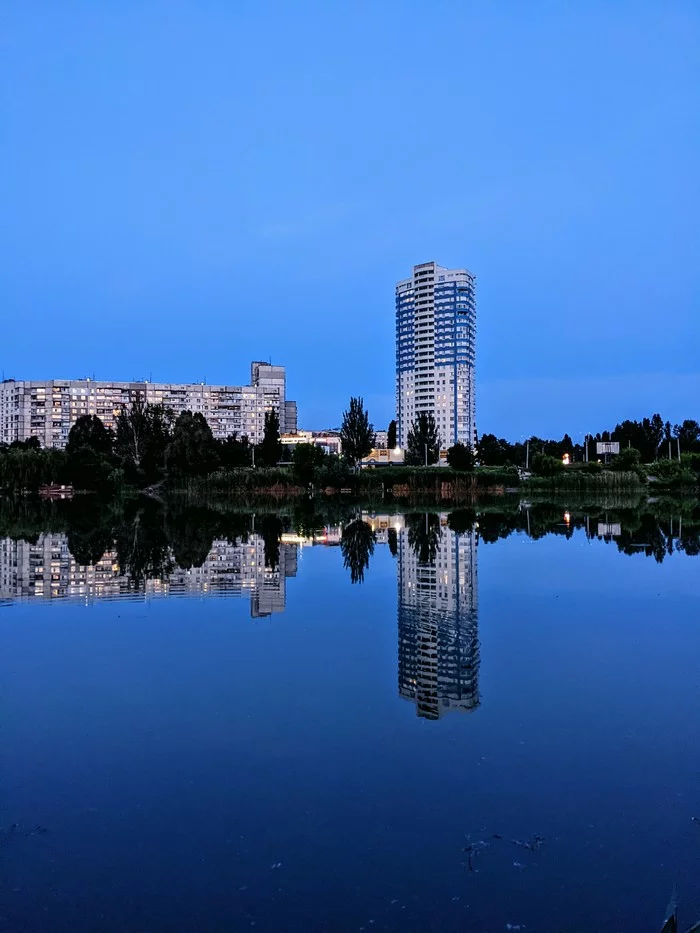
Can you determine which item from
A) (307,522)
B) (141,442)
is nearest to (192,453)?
(141,442)

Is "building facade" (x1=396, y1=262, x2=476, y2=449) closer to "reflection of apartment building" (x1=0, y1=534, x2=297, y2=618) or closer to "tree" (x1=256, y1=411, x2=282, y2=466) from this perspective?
"tree" (x1=256, y1=411, x2=282, y2=466)

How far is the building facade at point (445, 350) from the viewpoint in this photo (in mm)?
158250

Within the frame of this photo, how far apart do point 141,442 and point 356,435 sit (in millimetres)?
26503

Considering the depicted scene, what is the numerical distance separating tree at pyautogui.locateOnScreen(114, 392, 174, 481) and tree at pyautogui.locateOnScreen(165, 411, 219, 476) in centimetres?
806

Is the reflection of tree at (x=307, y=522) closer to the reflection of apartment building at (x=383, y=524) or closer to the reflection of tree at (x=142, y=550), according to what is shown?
the reflection of apartment building at (x=383, y=524)

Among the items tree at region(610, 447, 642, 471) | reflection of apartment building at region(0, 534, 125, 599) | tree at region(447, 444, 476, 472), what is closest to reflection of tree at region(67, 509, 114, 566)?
reflection of apartment building at region(0, 534, 125, 599)

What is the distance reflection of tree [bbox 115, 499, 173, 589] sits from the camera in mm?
19078

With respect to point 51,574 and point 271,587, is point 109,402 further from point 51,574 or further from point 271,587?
point 271,587

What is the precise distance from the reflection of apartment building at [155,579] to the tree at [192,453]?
50477mm

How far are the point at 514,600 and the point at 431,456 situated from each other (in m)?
94.0

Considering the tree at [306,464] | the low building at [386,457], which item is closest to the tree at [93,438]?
the tree at [306,464]

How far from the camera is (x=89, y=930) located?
443 cm

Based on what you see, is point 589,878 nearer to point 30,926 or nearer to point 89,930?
point 89,930

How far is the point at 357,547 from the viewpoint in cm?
2594
